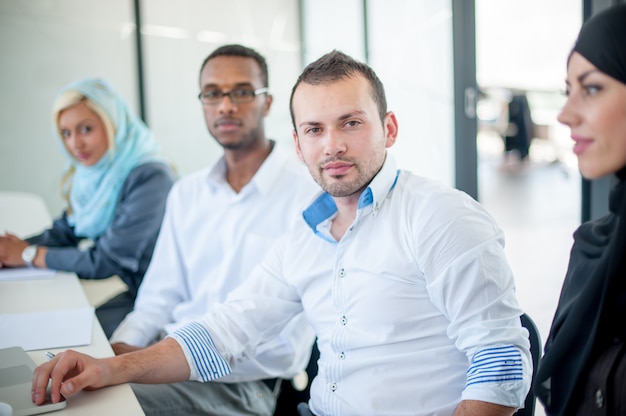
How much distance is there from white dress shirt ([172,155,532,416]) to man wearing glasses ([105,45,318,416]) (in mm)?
372

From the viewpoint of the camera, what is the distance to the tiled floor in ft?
12.9

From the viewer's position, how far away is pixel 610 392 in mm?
890

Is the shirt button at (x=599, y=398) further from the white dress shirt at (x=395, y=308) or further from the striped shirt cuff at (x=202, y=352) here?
the striped shirt cuff at (x=202, y=352)

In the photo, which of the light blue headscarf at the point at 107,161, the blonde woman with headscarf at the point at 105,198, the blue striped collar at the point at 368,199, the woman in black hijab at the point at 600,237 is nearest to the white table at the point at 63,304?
the blonde woman with headscarf at the point at 105,198

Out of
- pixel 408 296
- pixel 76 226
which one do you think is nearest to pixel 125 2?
pixel 76 226

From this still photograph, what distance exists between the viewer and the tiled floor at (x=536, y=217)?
3.93m

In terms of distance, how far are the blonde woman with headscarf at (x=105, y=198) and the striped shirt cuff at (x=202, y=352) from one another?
93cm

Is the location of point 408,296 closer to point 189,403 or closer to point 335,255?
point 335,255

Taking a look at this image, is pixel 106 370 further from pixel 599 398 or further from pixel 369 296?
pixel 599 398

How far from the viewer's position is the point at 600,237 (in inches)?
37.7

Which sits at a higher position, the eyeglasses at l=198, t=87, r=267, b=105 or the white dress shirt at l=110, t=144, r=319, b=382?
the eyeglasses at l=198, t=87, r=267, b=105

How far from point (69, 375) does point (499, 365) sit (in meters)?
0.78

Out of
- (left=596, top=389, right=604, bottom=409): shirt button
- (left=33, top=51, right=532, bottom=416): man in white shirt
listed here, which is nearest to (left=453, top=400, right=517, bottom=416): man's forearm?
(left=33, top=51, right=532, bottom=416): man in white shirt

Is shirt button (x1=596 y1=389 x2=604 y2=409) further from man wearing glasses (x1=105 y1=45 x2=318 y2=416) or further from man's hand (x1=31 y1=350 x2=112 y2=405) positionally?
man wearing glasses (x1=105 y1=45 x2=318 y2=416)
